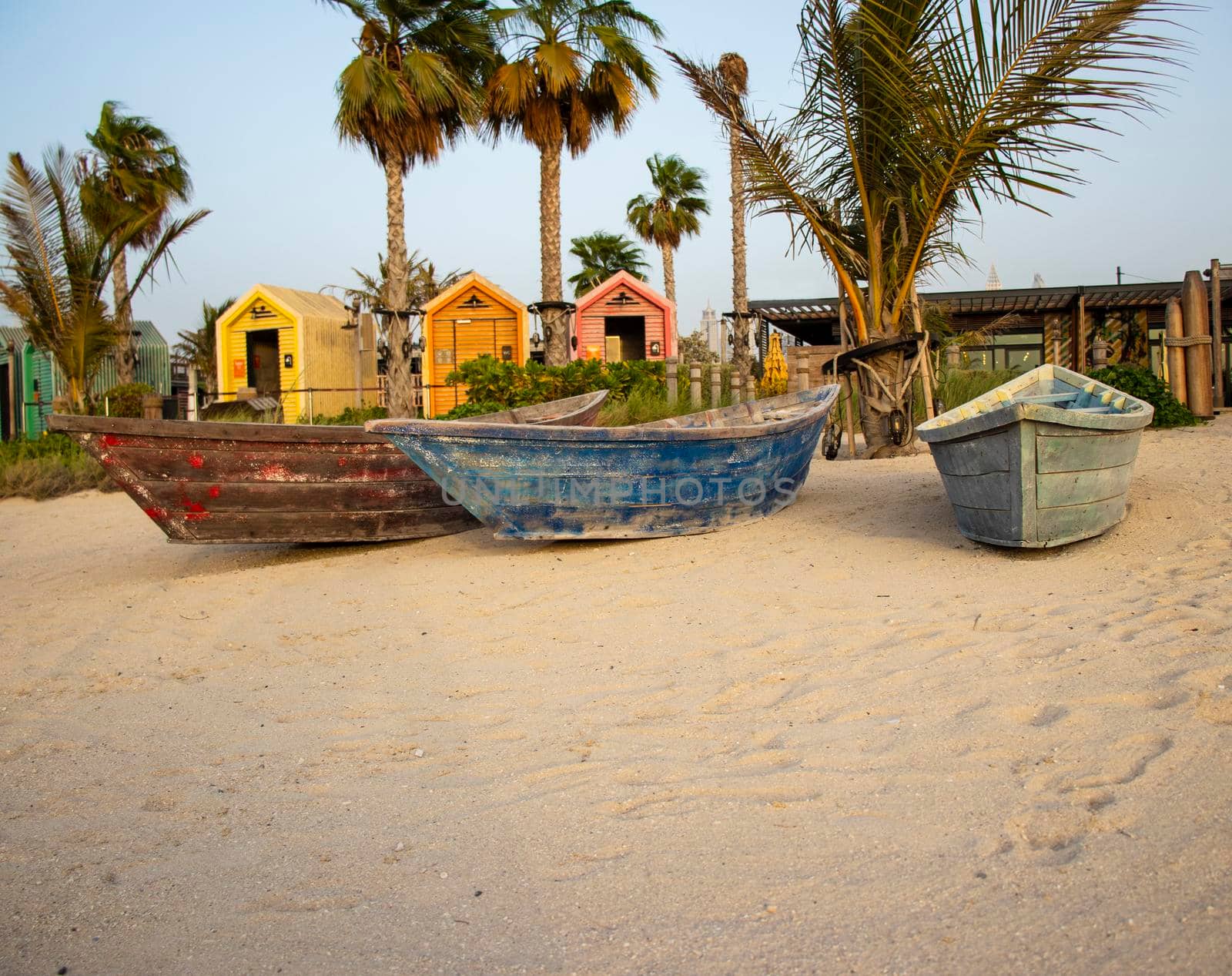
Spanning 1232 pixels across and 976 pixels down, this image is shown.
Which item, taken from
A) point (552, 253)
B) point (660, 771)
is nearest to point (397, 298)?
point (552, 253)

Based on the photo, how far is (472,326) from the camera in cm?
2450

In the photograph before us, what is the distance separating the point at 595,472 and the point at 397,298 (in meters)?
12.8

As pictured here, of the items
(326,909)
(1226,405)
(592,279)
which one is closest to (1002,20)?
(326,909)

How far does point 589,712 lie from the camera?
11.9 ft

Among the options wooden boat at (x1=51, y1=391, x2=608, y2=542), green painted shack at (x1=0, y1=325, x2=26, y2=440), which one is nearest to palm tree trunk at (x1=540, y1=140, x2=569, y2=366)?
wooden boat at (x1=51, y1=391, x2=608, y2=542)

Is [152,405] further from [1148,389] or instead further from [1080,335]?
[1080,335]

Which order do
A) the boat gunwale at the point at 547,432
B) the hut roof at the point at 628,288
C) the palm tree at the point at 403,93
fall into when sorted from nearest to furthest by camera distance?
the boat gunwale at the point at 547,432
the palm tree at the point at 403,93
the hut roof at the point at 628,288

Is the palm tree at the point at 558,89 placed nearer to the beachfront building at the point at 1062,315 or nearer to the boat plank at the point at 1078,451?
the beachfront building at the point at 1062,315

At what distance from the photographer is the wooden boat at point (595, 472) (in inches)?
241

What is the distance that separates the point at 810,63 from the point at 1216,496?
5023 millimetres

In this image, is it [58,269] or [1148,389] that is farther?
[58,269]

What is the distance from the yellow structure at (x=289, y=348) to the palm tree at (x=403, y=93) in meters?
6.70

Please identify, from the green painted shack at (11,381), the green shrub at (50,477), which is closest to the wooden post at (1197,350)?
the green shrub at (50,477)

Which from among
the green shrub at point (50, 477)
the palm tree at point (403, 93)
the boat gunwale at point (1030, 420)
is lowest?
the green shrub at point (50, 477)
